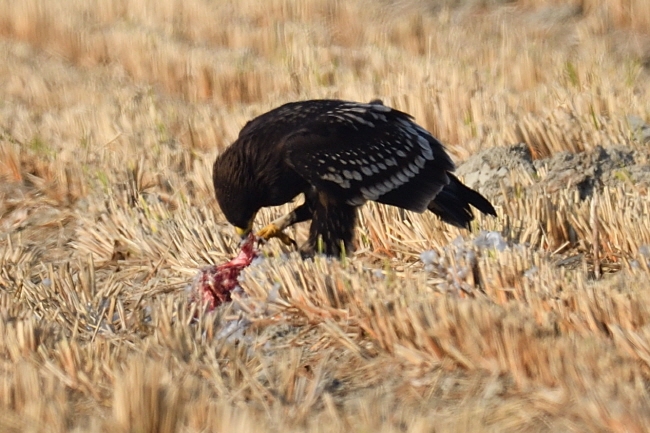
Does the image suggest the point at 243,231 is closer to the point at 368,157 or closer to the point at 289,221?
the point at 289,221

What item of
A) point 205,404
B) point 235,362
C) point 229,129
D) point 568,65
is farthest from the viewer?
point 568,65

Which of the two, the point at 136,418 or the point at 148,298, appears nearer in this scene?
the point at 136,418

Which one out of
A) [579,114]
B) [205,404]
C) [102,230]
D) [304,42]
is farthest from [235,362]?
[304,42]

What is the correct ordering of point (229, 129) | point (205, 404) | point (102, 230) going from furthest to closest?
point (229, 129), point (102, 230), point (205, 404)

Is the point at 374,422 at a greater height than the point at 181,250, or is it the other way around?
the point at 374,422

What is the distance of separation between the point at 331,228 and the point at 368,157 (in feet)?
1.33

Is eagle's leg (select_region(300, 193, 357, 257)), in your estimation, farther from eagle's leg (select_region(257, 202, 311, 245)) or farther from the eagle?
eagle's leg (select_region(257, 202, 311, 245))

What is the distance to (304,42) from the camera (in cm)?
1018

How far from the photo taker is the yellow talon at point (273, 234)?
17.6ft

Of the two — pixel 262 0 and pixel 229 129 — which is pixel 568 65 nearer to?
pixel 229 129

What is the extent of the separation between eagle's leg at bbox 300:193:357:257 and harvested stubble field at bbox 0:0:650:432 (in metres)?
0.26

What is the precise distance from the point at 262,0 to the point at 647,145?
6390 mm

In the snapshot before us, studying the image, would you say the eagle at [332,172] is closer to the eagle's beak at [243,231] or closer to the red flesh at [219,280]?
the eagle's beak at [243,231]

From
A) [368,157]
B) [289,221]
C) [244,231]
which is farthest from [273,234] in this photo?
[368,157]
